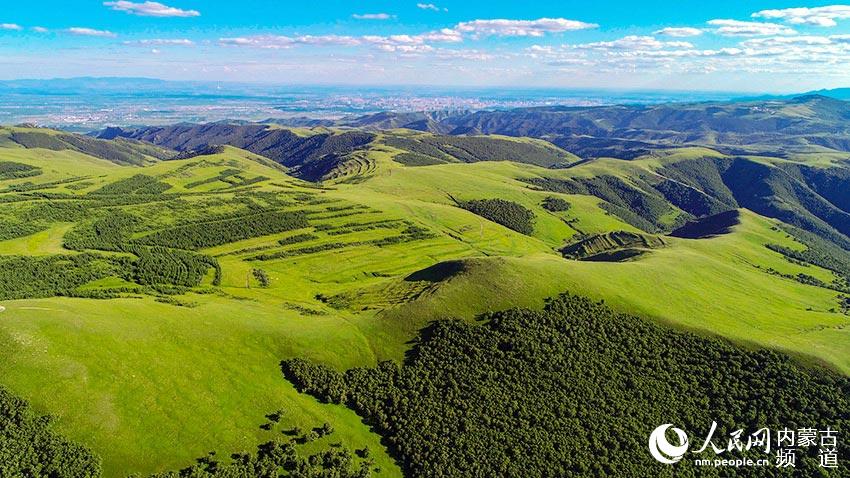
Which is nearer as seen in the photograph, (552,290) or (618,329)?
(618,329)

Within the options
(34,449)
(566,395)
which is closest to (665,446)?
(566,395)

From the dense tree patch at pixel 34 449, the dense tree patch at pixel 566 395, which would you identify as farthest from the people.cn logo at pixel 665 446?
the dense tree patch at pixel 34 449

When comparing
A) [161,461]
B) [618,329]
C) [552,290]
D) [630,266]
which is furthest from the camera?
[630,266]

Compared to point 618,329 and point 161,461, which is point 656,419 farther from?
point 161,461

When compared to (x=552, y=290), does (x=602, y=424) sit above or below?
below

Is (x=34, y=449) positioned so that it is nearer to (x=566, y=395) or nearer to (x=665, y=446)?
(x=566, y=395)

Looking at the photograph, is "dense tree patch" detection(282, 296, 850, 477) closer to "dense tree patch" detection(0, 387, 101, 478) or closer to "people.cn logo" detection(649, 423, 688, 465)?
"people.cn logo" detection(649, 423, 688, 465)

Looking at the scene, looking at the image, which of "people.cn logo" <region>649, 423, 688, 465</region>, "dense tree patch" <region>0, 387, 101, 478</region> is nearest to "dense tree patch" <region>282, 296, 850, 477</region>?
"people.cn logo" <region>649, 423, 688, 465</region>

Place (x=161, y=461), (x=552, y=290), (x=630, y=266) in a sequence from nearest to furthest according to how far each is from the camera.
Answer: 1. (x=161, y=461)
2. (x=552, y=290)
3. (x=630, y=266)

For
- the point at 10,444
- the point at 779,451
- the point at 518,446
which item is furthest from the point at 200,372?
the point at 779,451
